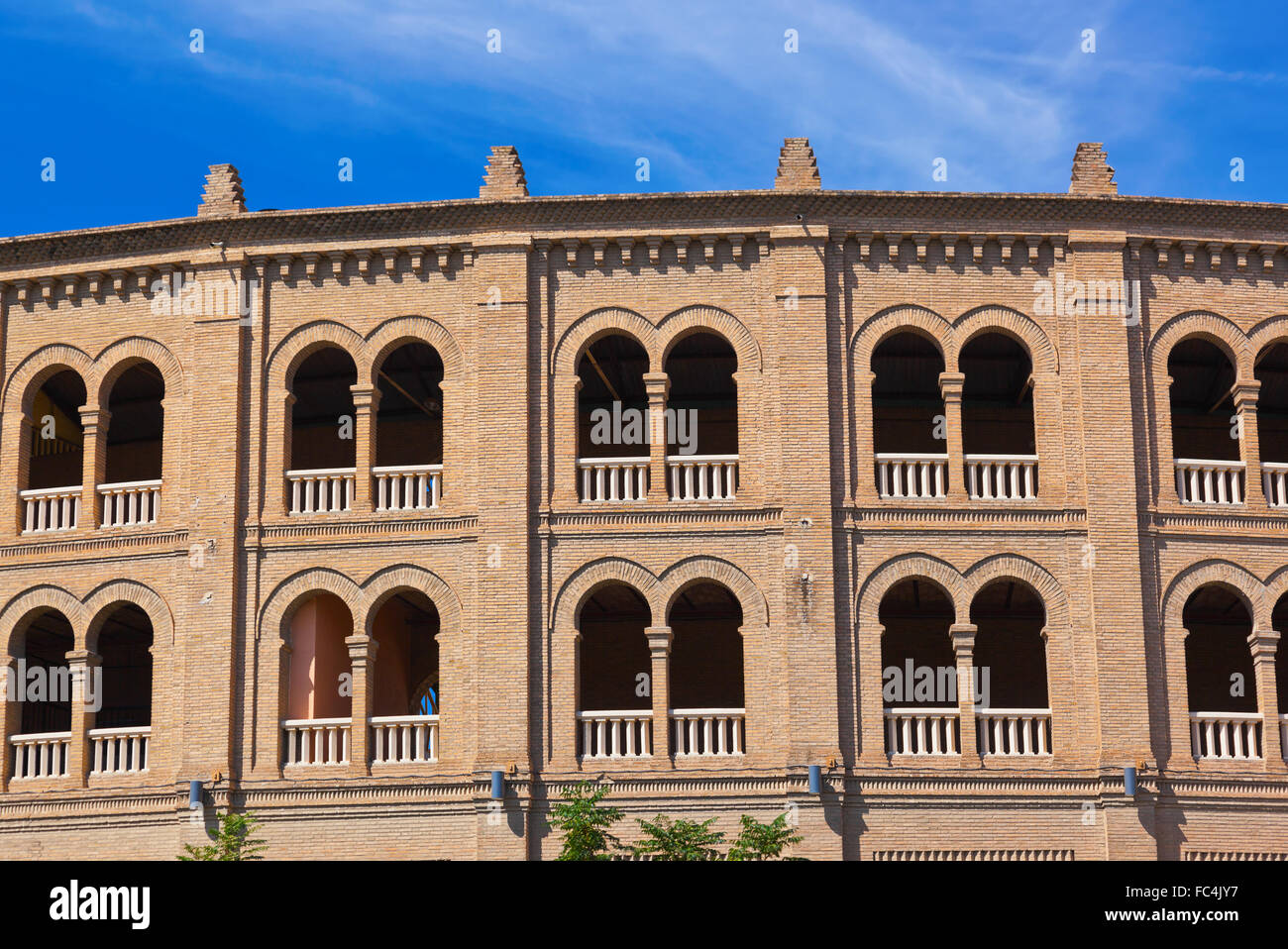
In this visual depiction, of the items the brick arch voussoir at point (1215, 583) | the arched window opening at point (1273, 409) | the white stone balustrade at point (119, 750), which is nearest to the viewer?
the brick arch voussoir at point (1215, 583)

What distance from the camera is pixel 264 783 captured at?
2655cm

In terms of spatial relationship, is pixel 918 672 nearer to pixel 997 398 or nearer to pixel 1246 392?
pixel 997 398

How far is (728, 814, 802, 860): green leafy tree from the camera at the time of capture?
2238cm

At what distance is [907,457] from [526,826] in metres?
8.56

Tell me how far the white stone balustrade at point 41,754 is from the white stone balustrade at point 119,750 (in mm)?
431

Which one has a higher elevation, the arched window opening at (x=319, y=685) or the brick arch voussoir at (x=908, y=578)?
the brick arch voussoir at (x=908, y=578)

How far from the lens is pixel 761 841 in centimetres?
2253

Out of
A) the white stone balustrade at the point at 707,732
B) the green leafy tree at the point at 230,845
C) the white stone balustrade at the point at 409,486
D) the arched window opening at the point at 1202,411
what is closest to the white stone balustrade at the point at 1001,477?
the arched window opening at the point at 1202,411

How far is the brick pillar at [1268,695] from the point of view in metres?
26.6

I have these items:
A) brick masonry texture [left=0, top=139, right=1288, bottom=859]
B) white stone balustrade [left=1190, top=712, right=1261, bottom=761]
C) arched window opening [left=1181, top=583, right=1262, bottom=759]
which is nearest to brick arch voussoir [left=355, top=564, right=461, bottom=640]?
brick masonry texture [left=0, top=139, right=1288, bottom=859]

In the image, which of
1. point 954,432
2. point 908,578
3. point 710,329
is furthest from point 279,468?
point 954,432

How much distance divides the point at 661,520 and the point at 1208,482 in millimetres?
9127

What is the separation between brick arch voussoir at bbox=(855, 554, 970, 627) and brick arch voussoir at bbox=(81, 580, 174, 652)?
11.3 metres

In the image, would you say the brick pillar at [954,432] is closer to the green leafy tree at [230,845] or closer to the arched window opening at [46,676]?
the green leafy tree at [230,845]
